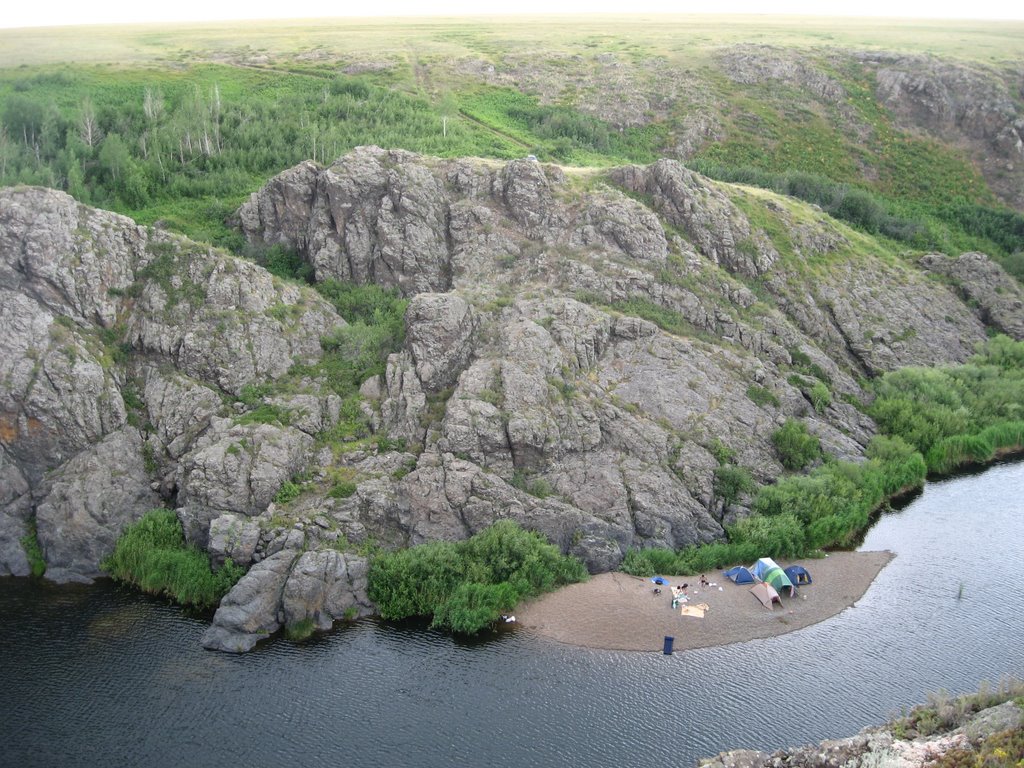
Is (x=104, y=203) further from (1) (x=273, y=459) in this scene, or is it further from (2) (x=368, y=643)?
(2) (x=368, y=643)

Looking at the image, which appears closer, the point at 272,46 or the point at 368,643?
the point at 368,643

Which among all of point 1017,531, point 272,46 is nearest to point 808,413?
point 1017,531

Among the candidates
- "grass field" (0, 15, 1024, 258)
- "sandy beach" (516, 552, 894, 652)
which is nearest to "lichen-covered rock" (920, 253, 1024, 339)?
"grass field" (0, 15, 1024, 258)

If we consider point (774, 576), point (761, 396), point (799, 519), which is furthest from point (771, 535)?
point (761, 396)

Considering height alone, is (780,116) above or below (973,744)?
above

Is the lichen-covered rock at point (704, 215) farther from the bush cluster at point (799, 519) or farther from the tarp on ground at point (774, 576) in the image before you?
the tarp on ground at point (774, 576)

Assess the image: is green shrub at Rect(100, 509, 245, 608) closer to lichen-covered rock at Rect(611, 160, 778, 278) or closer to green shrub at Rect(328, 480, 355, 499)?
green shrub at Rect(328, 480, 355, 499)
